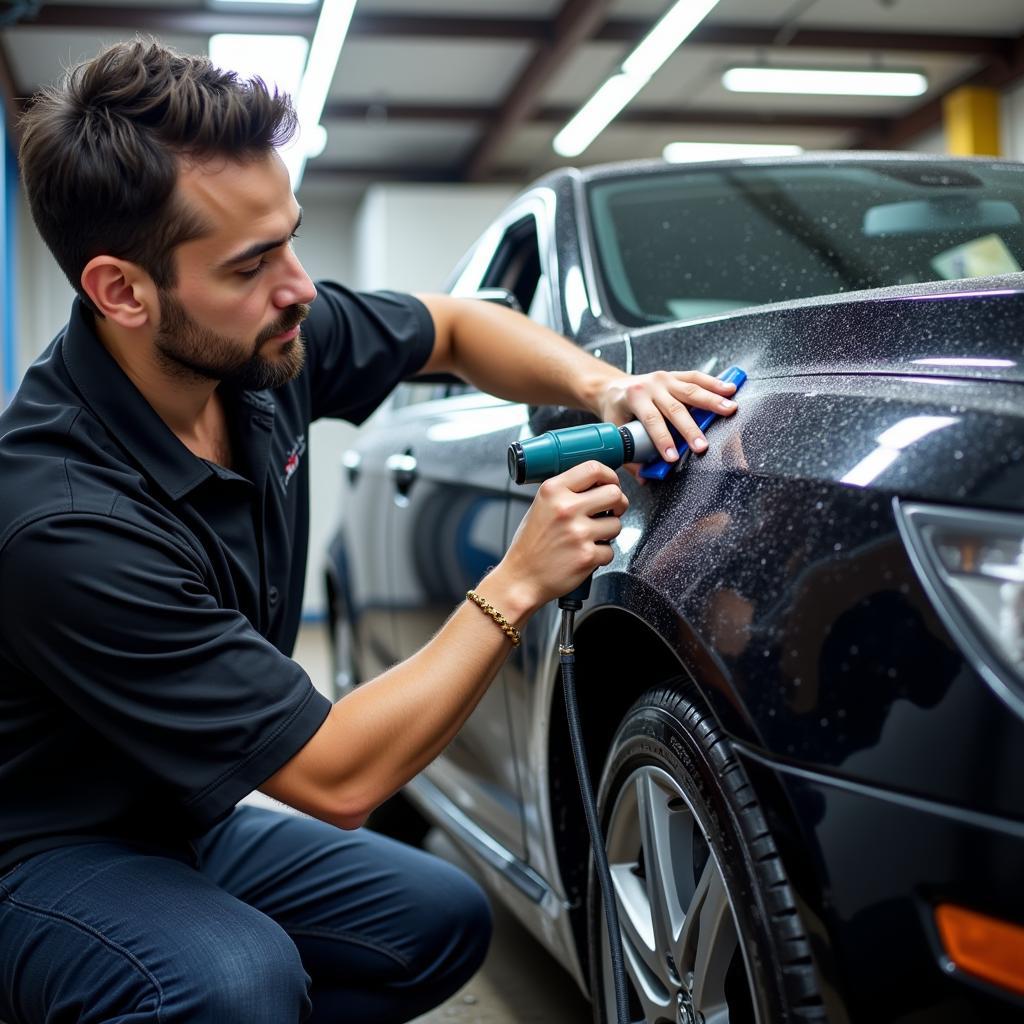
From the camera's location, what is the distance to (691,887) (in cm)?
130

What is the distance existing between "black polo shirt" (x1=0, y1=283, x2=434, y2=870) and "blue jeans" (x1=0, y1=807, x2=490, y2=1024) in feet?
0.26

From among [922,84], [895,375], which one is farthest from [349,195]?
[895,375]

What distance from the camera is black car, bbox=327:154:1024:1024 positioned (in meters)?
0.89

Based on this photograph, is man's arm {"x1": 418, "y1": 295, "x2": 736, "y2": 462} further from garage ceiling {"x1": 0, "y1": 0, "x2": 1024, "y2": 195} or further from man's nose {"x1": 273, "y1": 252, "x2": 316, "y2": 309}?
garage ceiling {"x1": 0, "y1": 0, "x2": 1024, "y2": 195}

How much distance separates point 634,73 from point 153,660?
7.43 m

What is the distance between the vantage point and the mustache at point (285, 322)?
5.09ft

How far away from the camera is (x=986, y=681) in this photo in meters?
0.86

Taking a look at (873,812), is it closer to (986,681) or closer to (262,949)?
(986,681)

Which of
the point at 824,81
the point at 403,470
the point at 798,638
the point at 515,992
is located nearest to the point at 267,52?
the point at 824,81

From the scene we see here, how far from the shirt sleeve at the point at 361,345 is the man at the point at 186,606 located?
0.26 meters

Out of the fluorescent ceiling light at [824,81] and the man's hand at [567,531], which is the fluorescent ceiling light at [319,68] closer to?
the fluorescent ceiling light at [824,81]

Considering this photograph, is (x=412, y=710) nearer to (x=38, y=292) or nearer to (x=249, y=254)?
(x=249, y=254)

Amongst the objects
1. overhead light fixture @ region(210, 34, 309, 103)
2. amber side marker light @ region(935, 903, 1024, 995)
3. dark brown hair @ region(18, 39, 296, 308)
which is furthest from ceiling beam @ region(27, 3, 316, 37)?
amber side marker light @ region(935, 903, 1024, 995)

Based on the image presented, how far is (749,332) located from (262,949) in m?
0.85
